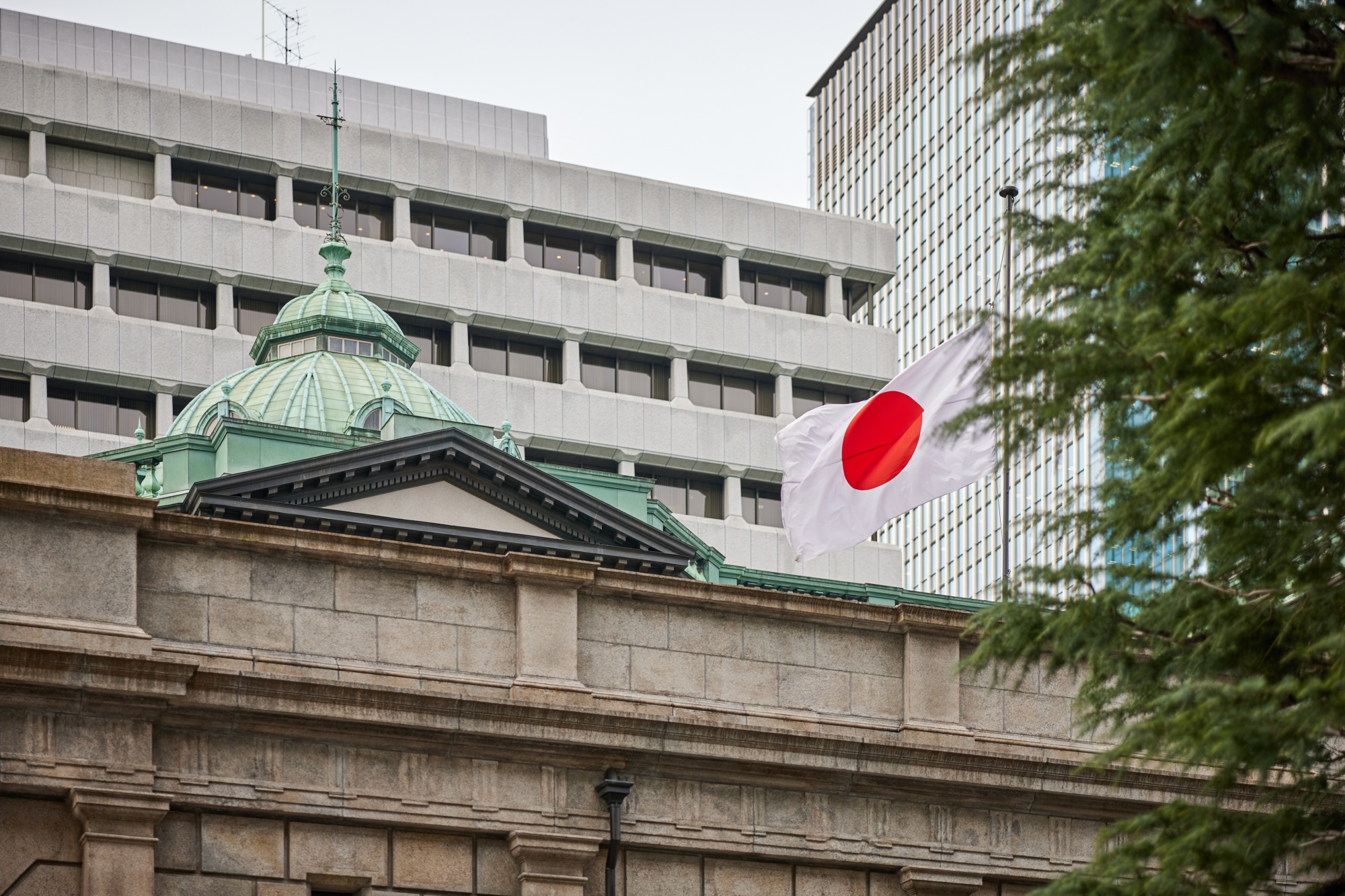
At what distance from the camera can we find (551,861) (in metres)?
20.3

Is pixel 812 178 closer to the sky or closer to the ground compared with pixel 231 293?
closer to the sky

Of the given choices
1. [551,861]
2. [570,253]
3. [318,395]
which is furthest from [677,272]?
[551,861]

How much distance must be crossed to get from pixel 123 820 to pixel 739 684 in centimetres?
625

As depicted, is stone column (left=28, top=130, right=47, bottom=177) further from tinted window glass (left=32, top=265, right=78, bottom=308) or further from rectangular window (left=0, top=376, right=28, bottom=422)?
rectangular window (left=0, top=376, right=28, bottom=422)

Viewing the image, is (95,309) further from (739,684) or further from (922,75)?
(922,75)

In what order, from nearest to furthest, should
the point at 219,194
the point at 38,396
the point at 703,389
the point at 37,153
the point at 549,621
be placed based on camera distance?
the point at 549,621 → the point at 38,396 → the point at 37,153 → the point at 219,194 → the point at 703,389

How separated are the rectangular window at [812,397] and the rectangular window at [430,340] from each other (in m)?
15.2

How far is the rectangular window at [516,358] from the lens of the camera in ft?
280

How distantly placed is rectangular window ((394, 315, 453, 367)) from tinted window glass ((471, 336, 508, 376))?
111cm

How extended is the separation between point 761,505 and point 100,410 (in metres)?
26.4

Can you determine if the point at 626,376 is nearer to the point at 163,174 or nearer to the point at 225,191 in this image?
the point at 225,191

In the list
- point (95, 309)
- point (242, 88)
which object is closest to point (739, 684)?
point (95, 309)

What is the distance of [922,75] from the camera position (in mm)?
143625

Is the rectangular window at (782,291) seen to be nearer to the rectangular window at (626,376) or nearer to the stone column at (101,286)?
the rectangular window at (626,376)
